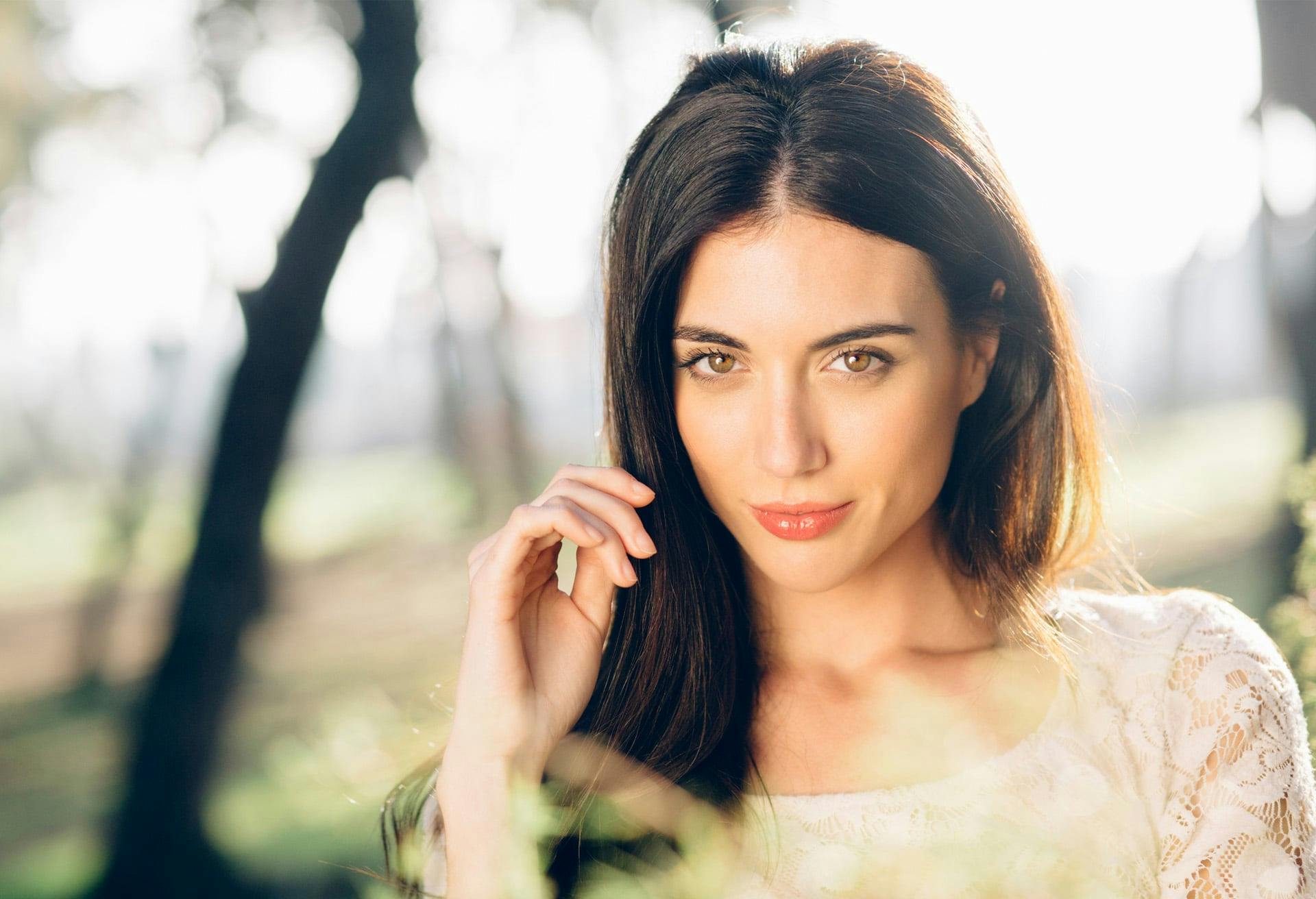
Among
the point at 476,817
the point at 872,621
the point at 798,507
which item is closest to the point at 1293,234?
the point at 872,621

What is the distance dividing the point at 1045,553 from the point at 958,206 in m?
0.83

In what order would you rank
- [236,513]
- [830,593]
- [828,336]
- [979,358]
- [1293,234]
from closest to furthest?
1. [828,336]
2. [979,358]
3. [830,593]
4. [1293,234]
5. [236,513]

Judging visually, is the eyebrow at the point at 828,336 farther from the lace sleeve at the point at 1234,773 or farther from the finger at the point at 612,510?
the lace sleeve at the point at 1234,773

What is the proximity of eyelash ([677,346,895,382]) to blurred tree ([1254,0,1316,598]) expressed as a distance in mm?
1575

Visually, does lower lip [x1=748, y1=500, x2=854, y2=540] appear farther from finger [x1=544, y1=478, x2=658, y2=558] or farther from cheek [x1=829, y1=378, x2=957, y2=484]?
finger [x1=544, y1=478, x2=658, y2=558]

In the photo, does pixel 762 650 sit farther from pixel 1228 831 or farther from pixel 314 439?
pixel 314 439

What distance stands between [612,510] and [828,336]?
0.49 m

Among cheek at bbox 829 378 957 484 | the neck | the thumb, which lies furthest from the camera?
the neck

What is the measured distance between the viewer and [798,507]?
2.00m

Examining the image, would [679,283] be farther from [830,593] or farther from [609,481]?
[830,593]

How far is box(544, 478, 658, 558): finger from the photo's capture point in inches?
77.8

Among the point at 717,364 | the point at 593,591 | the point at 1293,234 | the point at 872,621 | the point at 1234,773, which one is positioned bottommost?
the point at 1234,773

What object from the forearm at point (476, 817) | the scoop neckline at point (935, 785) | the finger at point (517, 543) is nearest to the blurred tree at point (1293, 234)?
the scoop neckline at point (935, 785)

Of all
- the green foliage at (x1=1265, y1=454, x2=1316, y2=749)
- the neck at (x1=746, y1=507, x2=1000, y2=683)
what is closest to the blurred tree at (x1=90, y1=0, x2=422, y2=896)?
the neck at (x1=746, y1=507, x2=1000, y2=683)
